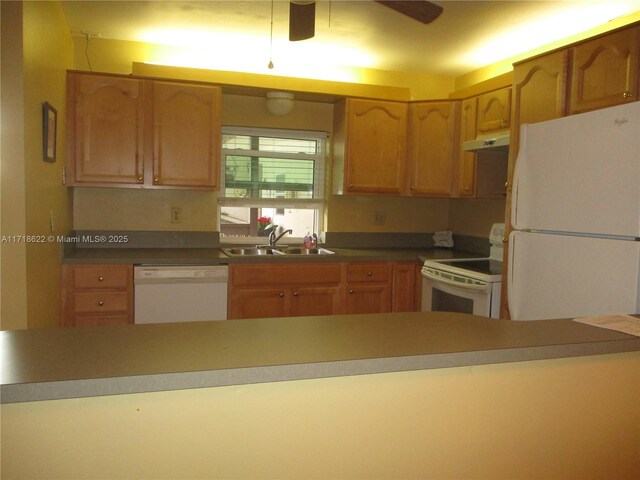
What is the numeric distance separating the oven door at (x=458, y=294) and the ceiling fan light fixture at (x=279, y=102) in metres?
1.65

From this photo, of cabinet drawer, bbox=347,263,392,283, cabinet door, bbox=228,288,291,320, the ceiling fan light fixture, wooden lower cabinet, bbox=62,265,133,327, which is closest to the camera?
wooden lower cabinet, bbox=62,265,133,327

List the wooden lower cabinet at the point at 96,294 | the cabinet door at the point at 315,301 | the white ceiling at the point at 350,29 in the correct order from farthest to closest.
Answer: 1. the cabinet door at the point at 315,301
2. the wooden lower cabinet at the point at 96,294
3. the white ceiling at the point at 350,29

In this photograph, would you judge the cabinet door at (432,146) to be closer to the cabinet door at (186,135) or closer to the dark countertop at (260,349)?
the cabinet door at (186,135)

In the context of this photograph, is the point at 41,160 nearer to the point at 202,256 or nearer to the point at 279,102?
the point at 202,256

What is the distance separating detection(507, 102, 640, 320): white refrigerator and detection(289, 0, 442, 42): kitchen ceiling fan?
30.4 inches

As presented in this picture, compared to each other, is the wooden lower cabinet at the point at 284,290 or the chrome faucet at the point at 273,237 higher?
the chrome faucet at the point at 273,237

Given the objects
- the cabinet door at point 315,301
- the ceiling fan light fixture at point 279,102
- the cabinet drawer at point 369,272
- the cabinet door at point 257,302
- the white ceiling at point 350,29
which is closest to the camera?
the white ceiling at point 350,29

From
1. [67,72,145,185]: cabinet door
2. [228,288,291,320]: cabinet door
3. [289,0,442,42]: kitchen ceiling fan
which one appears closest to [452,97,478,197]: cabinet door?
[228,288,291,320]: cabinet door

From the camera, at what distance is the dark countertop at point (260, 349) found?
91 centimetres

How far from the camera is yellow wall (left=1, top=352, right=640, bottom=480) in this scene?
0.95 metres

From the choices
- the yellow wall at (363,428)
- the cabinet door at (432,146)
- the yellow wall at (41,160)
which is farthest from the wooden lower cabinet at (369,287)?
the yellow wall at (363,428)

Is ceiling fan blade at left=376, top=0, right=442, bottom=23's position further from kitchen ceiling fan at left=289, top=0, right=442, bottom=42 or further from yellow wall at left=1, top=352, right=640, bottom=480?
yellow wall at left=1, top=352, right=640, bottom=480

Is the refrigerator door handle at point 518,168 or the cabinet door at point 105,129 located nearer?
the refrigerator door handle at point 518,168

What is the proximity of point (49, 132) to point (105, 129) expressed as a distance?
697 millimetres
